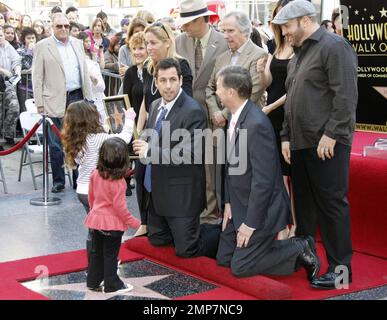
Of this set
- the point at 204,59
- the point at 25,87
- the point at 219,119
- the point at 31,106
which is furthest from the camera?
the point at 25,87

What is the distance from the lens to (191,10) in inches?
231

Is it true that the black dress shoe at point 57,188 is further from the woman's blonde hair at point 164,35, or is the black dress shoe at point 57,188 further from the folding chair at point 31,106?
the woman's blonde hair at point 164,35

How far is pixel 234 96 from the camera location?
Answer: 4.68 metres

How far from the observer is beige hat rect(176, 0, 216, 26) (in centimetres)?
586

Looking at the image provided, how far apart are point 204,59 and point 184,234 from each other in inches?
64.5

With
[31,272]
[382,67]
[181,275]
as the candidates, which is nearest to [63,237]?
[31,272]

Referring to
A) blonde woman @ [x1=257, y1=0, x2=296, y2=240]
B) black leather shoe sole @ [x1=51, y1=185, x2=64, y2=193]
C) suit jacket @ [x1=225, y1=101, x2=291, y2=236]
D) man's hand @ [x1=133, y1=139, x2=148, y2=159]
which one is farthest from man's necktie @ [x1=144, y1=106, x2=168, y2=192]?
black leather shoe sole @ [x1=51, y1=185, x2=64, y2=193]

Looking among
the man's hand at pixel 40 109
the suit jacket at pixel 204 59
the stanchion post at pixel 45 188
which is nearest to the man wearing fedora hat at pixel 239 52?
the suit jacket at pixel 204 59

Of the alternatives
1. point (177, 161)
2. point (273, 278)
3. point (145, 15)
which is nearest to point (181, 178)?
point (177, 161)

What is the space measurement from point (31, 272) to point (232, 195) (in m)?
1.47

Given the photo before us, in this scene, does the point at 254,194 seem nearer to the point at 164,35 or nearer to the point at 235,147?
the point at 235,147

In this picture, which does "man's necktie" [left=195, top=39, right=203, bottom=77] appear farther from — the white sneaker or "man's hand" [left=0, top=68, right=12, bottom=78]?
"man's hand" [left=0, top=68, right=12, bottom=78]

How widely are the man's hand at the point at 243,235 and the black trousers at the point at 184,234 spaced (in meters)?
0.56
